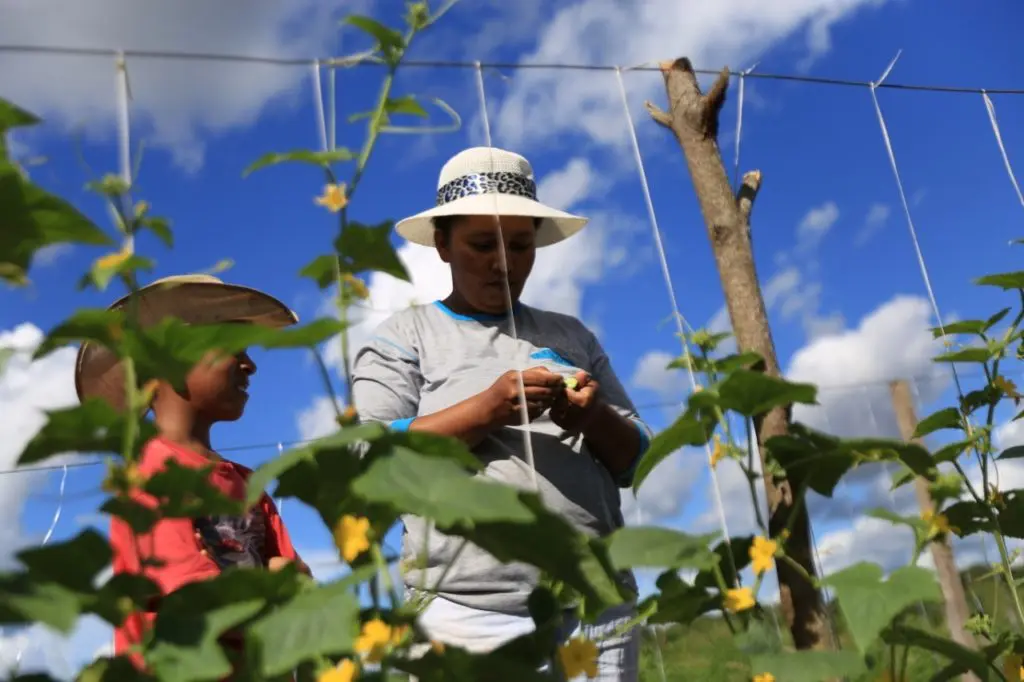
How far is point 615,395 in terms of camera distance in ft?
6.29

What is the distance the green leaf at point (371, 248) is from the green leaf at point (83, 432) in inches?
9.1

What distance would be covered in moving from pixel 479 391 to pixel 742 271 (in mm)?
517

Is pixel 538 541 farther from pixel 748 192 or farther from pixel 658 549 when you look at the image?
pixel 748 192

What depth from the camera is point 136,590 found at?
73 cm

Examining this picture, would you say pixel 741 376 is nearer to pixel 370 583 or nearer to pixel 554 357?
pixel 370 583

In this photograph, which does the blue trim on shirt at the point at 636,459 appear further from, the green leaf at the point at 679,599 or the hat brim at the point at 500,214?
the green leaf at the point at 679,599

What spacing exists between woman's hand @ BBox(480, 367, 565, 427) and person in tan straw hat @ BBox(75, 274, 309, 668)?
1.33 ft

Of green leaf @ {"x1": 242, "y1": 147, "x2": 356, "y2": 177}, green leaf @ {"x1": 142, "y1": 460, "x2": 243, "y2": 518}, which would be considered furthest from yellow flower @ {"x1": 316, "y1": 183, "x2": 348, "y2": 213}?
green leaf @ {"x1": 142, "y1": 460, "x2": 243, "y2": 518}

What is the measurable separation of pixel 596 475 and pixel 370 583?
935 mm

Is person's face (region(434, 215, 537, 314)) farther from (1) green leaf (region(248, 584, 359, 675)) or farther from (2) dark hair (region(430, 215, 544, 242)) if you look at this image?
(1) green leaf (region(248, 584, 359, 675))

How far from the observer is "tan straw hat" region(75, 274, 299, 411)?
5.27 ft

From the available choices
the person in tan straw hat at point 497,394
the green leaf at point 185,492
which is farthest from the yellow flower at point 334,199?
the person in tan straw hat at point 497,394

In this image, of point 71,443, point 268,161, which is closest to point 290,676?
point 71,443

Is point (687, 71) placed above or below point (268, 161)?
above
